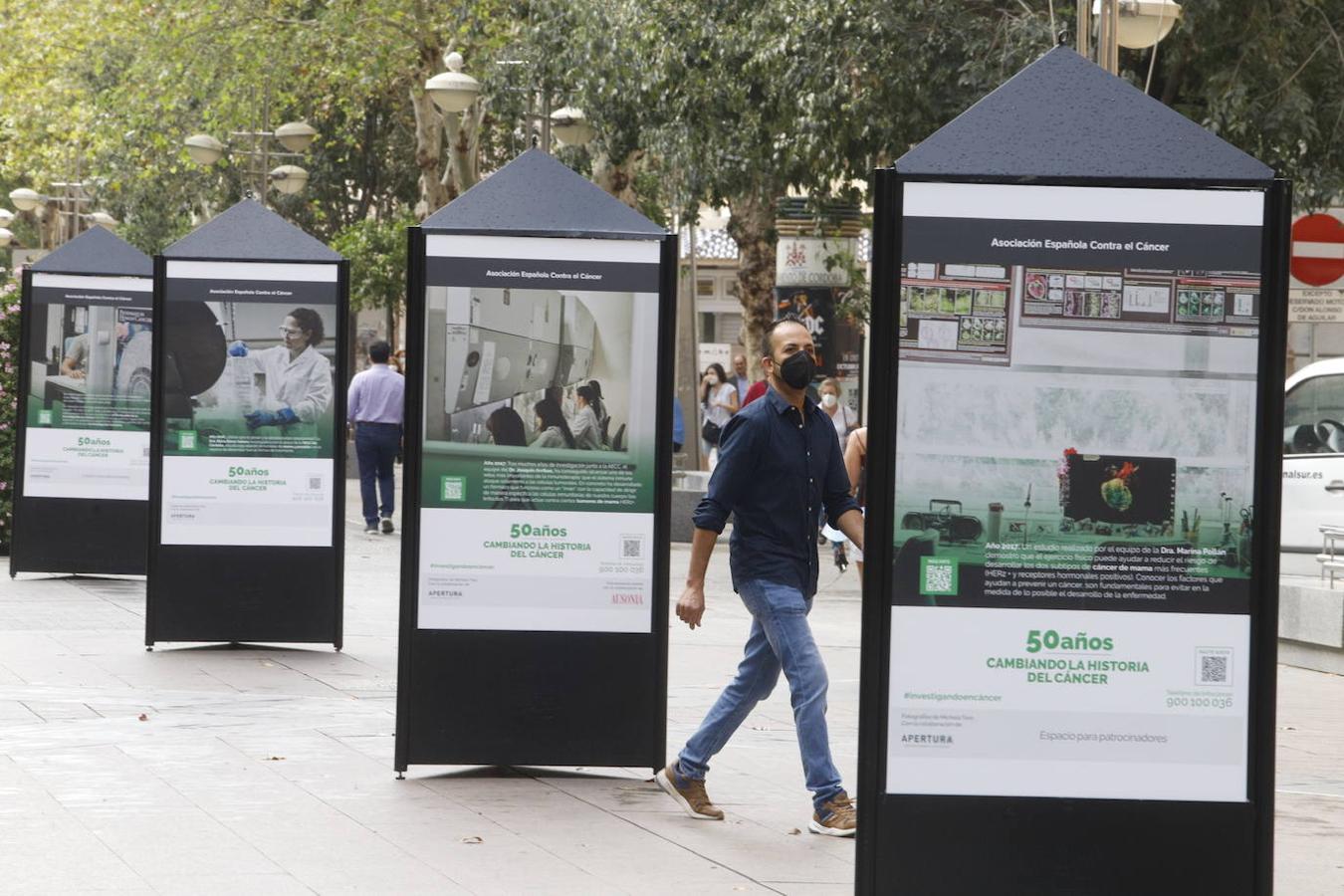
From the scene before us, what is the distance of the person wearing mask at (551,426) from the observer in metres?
7.95

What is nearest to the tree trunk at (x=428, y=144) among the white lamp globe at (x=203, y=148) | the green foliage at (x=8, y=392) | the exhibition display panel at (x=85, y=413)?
the white lamp globe at (x=203, y=148)

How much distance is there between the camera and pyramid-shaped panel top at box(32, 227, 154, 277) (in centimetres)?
1540

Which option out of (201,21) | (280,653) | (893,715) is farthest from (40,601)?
(201,21)

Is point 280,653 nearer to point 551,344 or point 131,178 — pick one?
point 551,344

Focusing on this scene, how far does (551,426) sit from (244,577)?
169 inches

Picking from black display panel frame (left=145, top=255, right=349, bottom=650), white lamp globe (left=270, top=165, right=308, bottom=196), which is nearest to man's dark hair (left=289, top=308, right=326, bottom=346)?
black display panel frame (left=145, top=255, right=349, bottom=650)

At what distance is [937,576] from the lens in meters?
5.23

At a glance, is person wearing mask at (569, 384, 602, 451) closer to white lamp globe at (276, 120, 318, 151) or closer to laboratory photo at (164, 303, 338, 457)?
laboratory photo at (164, 303, 338, 457)

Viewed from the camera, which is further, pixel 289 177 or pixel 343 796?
pixel 289 177

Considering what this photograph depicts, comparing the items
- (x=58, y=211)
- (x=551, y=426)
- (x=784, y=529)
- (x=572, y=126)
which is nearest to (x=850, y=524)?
(x=784, y=529)

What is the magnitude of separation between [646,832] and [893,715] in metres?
2.04

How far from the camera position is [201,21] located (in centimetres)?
3009

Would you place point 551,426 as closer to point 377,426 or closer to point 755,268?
point 377,426

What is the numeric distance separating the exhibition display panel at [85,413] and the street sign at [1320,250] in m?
7.84
